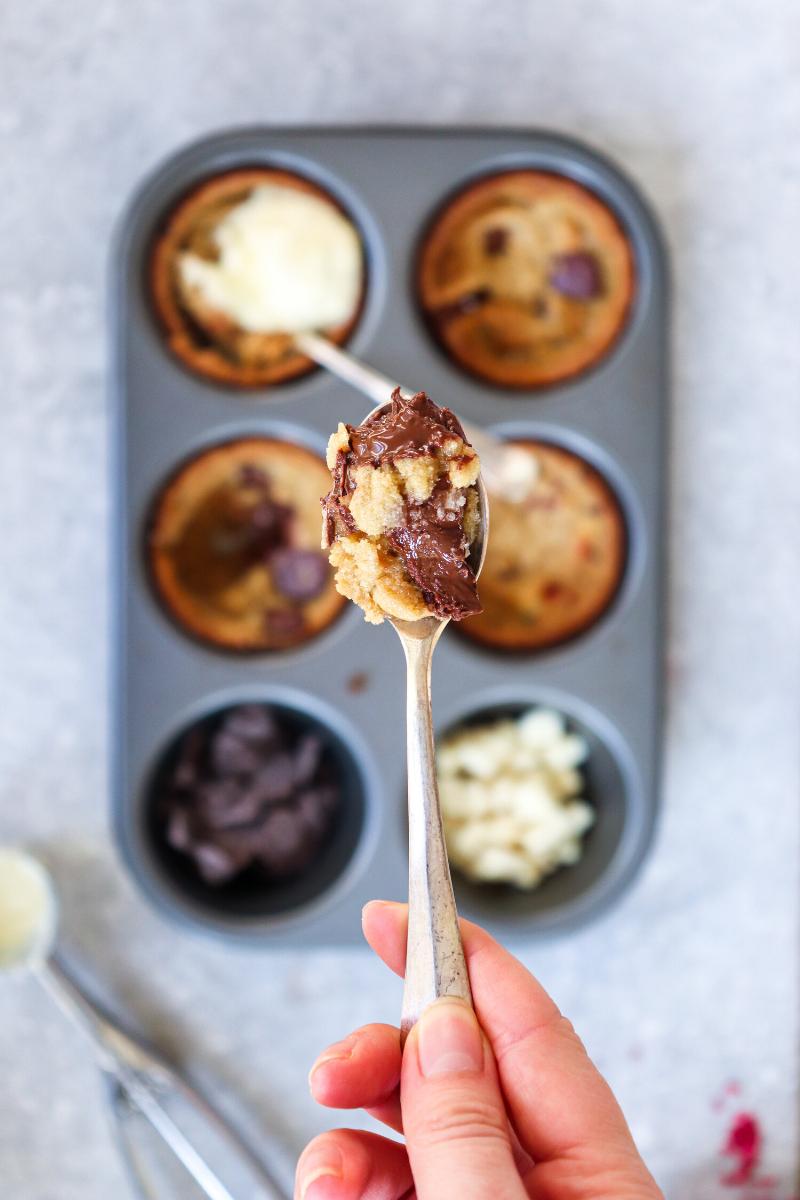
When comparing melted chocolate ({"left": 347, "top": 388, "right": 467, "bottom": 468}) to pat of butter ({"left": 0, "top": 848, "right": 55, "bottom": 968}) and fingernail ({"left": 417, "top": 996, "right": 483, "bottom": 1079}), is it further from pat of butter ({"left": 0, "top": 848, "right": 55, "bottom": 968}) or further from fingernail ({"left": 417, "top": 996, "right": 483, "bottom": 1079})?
pat of butter ({"left": 0, "top": 848, "right": 55, "bottom": 968})

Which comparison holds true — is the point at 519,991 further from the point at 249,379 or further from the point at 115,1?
the point at 115,1

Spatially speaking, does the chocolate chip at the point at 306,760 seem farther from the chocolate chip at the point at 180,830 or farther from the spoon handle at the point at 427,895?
the spoon handle at the point at 427,895

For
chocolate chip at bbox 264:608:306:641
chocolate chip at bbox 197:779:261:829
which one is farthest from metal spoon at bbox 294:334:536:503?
chocolate chip at bbox 197:779:261:829

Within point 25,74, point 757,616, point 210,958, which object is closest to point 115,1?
point 25,74

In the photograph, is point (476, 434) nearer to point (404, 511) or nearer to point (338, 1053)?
point (404, 511)

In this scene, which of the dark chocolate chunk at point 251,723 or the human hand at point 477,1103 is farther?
the dark chocolate chunk at point 251,723

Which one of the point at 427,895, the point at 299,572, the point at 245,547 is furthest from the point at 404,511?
the point at 245,547

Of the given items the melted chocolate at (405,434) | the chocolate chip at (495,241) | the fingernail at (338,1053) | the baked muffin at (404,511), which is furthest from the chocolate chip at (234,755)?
the chocolate chip at (495,241)
